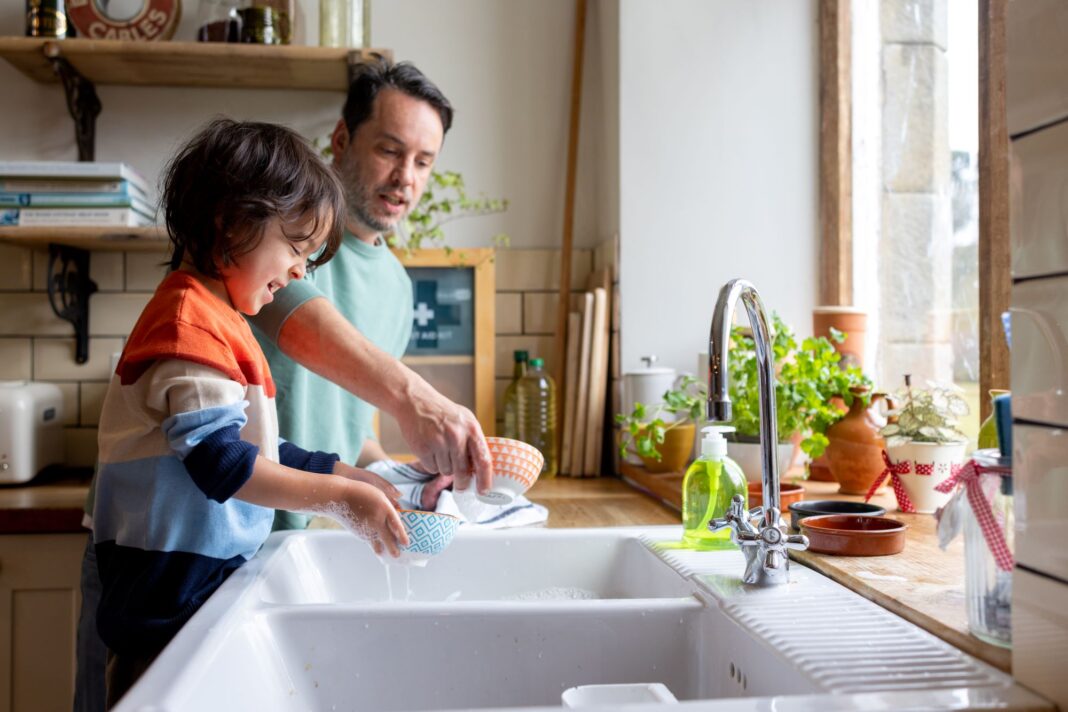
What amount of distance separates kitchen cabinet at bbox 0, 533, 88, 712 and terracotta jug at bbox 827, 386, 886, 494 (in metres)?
1.31

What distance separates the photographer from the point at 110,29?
1.98m

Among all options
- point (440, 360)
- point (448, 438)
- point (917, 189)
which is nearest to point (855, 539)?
point (448, 438)

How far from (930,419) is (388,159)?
0.95 meters

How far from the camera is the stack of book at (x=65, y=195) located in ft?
6.12

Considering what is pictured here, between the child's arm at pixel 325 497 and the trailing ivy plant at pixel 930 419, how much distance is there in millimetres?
760

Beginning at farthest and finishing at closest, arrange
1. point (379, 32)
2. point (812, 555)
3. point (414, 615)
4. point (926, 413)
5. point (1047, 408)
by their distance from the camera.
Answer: point (379, 32) < point (926, 413) < point (812, 555) < point (414, 615) < point (1047, 408)

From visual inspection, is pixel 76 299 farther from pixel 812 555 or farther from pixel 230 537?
pixel 812 555

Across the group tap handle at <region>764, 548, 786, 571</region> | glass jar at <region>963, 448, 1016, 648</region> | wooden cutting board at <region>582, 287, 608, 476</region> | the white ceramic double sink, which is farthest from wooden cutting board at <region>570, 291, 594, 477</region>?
glass jar at <region>963, 448, 1016, 648</region>

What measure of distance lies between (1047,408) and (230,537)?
0.77m

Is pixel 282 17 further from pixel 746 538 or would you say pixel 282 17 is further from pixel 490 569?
pixel 746 538

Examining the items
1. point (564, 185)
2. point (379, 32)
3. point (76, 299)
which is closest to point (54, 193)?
point (76, 299)

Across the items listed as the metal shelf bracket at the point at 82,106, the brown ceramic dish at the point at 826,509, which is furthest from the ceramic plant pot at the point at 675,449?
the metal shelf bracket at the point at 82,106

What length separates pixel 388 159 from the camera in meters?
1.62

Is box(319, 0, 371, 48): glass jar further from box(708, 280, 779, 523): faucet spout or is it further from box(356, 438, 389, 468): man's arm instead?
box(708, 280, 779, 523): faucet spout
